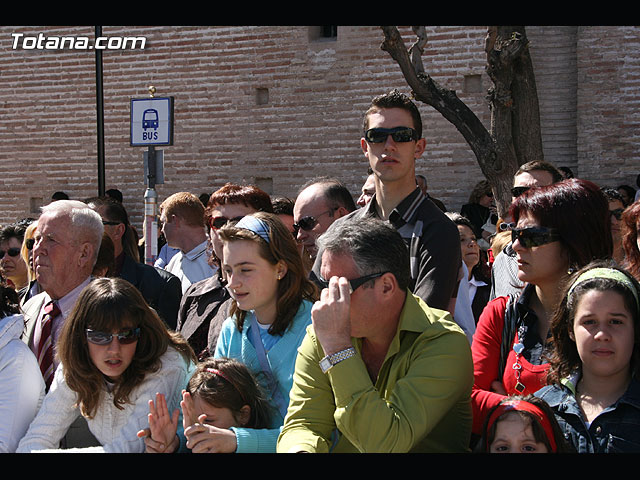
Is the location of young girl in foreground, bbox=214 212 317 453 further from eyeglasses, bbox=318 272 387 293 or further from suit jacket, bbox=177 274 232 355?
eyeglasses, bbox=318 272 387 293

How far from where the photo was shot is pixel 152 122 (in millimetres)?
9461

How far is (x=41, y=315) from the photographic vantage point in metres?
4.60

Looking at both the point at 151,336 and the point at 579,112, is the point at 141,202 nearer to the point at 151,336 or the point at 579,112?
the point at 579,112

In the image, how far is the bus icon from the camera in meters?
9.45

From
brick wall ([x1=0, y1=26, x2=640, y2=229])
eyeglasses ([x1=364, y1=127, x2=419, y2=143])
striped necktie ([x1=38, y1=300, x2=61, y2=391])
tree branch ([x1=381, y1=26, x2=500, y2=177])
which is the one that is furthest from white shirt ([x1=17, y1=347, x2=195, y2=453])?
brick wall ([x1=0, y1=26, x2=640, y2=229])

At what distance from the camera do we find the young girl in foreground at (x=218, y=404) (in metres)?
3.47

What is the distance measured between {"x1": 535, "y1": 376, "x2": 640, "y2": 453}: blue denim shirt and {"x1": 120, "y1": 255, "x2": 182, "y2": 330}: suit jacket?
286 cm

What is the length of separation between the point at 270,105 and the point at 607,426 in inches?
470

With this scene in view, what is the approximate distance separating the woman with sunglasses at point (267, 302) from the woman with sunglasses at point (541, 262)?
87cm

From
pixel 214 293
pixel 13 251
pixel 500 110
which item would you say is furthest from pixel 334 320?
pixel 500 110

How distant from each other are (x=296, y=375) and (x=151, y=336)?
102 cm

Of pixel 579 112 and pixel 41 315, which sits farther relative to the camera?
pixel 579 112
